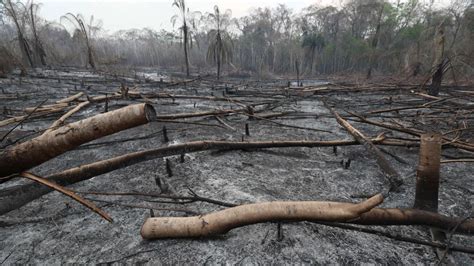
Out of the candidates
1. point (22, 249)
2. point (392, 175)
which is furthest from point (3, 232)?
point (392, 175)

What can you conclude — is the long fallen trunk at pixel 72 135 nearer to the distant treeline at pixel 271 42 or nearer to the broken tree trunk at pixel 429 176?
the broken tree trunk at pixel 429 176

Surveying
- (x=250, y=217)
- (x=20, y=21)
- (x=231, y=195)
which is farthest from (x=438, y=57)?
(x=20, y=21)

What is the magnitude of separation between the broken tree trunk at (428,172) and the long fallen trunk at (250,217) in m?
0.72

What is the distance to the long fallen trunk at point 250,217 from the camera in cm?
148

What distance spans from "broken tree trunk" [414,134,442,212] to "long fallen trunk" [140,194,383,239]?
0.72m

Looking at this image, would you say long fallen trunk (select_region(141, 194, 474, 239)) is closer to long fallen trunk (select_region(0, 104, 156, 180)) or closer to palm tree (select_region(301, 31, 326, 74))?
long fallen trunk (select_region(0, 104, 156, 180))

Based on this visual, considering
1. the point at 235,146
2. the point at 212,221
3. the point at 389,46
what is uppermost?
the point at 389,46

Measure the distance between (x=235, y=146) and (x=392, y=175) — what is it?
1728mm

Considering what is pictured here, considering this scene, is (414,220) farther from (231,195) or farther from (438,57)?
(438,57)

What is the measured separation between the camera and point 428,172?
173 centimetres

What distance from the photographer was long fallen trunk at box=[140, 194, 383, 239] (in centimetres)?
148

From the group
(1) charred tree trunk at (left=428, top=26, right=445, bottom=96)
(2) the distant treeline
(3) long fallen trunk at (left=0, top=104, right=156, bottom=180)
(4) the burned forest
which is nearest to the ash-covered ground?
(4) the burned forest

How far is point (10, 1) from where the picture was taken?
13.7 metres

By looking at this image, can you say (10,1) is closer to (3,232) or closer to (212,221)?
(3,232)
